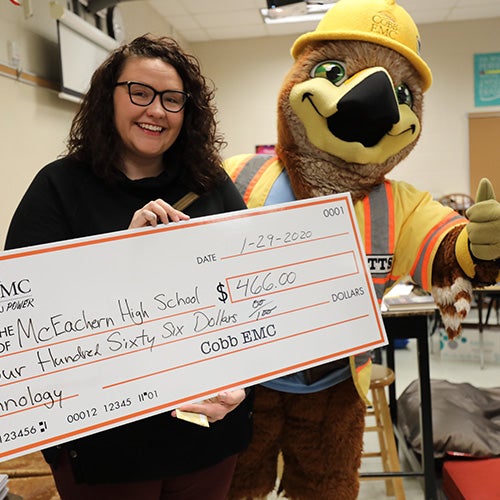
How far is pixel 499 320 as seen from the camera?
461cm

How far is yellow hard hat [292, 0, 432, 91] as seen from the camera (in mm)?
1294

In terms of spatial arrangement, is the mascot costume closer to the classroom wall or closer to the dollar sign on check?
the dollar sign on check

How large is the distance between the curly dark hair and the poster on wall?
5.63 meters

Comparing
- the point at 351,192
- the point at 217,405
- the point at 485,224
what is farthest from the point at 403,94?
the point at 217,405

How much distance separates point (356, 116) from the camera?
1251 millimetres

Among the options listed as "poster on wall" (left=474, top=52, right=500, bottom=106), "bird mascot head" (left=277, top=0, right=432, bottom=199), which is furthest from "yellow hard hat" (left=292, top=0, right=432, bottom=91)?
"poster on wall" (left=474, top=52, right=500, bottom=106)

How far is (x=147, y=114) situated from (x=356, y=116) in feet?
1.76

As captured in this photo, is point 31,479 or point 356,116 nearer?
point 356,116

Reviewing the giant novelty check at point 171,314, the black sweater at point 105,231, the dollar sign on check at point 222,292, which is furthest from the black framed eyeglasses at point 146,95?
the dollar sign on check at point 222,292

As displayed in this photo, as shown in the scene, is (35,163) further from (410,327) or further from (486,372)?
(486,372)

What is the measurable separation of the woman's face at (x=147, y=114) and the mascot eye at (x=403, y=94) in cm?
61

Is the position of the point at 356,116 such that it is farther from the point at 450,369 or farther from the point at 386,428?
the point at 450,369

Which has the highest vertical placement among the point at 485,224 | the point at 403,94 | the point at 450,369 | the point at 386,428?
the point at 403,94

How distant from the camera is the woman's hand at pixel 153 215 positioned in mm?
897
